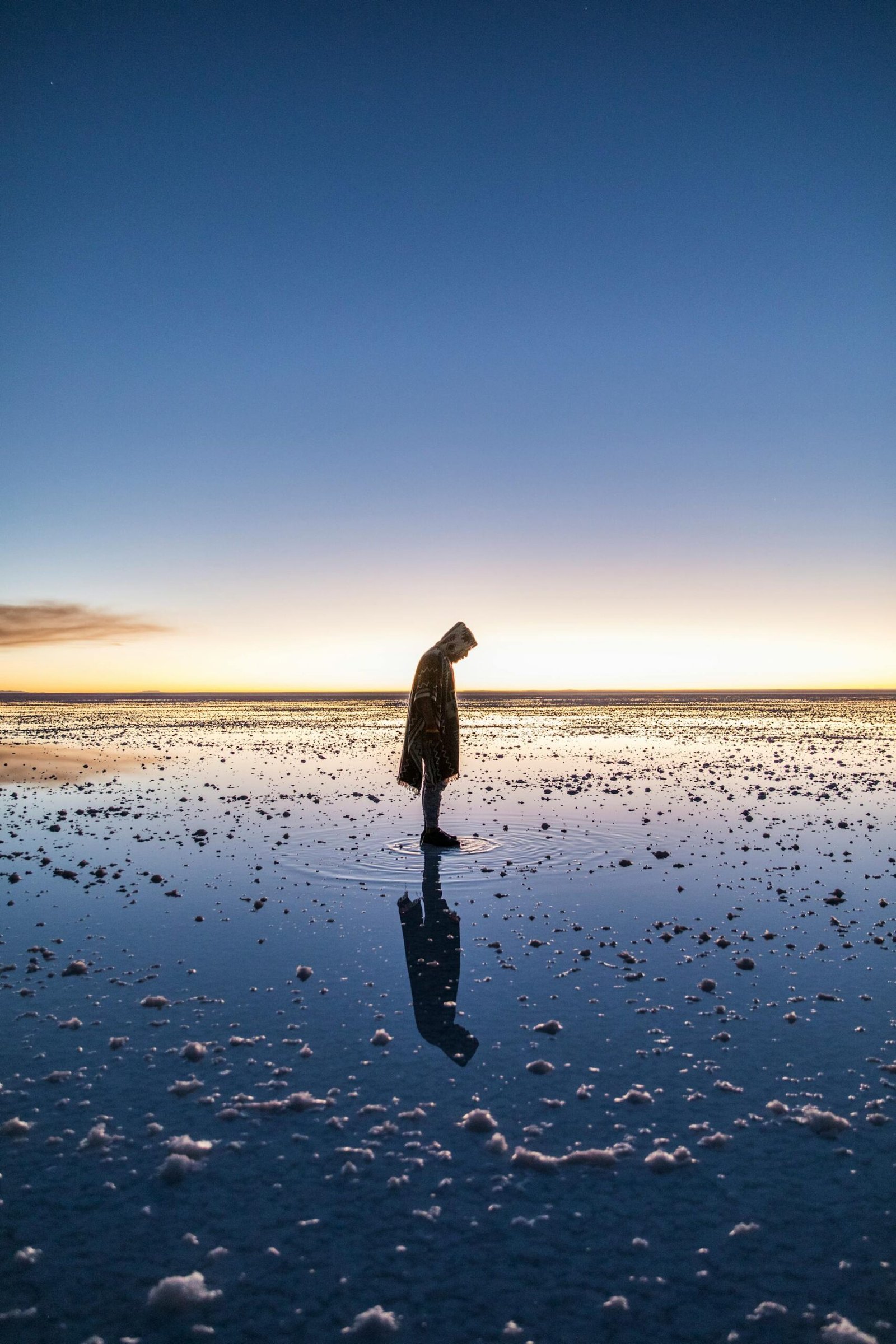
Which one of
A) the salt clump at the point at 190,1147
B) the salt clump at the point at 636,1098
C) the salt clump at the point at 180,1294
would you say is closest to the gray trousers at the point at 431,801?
the salt clump at the point at 636,1098

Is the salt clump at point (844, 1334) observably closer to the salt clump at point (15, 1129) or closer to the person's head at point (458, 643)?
the salt clump at point (15, 1129)

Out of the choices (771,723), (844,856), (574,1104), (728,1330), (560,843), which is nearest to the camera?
(728,1330)

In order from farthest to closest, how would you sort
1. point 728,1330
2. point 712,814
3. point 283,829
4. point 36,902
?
point 712,814
point 283,829
point 36,902
point 728,1330

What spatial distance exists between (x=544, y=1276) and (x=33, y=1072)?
4814 millimetres

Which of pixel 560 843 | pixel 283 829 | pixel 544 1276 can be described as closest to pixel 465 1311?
pixel 544 1276

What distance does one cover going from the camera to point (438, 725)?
17.3 m

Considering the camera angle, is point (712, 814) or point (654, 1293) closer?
point (654, 1293)

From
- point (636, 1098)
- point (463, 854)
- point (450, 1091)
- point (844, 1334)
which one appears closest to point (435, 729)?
point (463, 854)

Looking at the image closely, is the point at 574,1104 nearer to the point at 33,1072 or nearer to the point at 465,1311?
the point at 465,1311

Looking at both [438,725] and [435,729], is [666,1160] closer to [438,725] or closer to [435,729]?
[435,729]

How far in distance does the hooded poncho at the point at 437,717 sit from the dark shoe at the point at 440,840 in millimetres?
1060

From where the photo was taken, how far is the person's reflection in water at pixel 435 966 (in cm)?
776

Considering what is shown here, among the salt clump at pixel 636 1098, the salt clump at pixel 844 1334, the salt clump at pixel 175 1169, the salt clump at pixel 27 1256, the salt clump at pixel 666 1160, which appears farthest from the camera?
the salt clump at pixel 636 1098

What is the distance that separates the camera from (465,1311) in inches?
170
